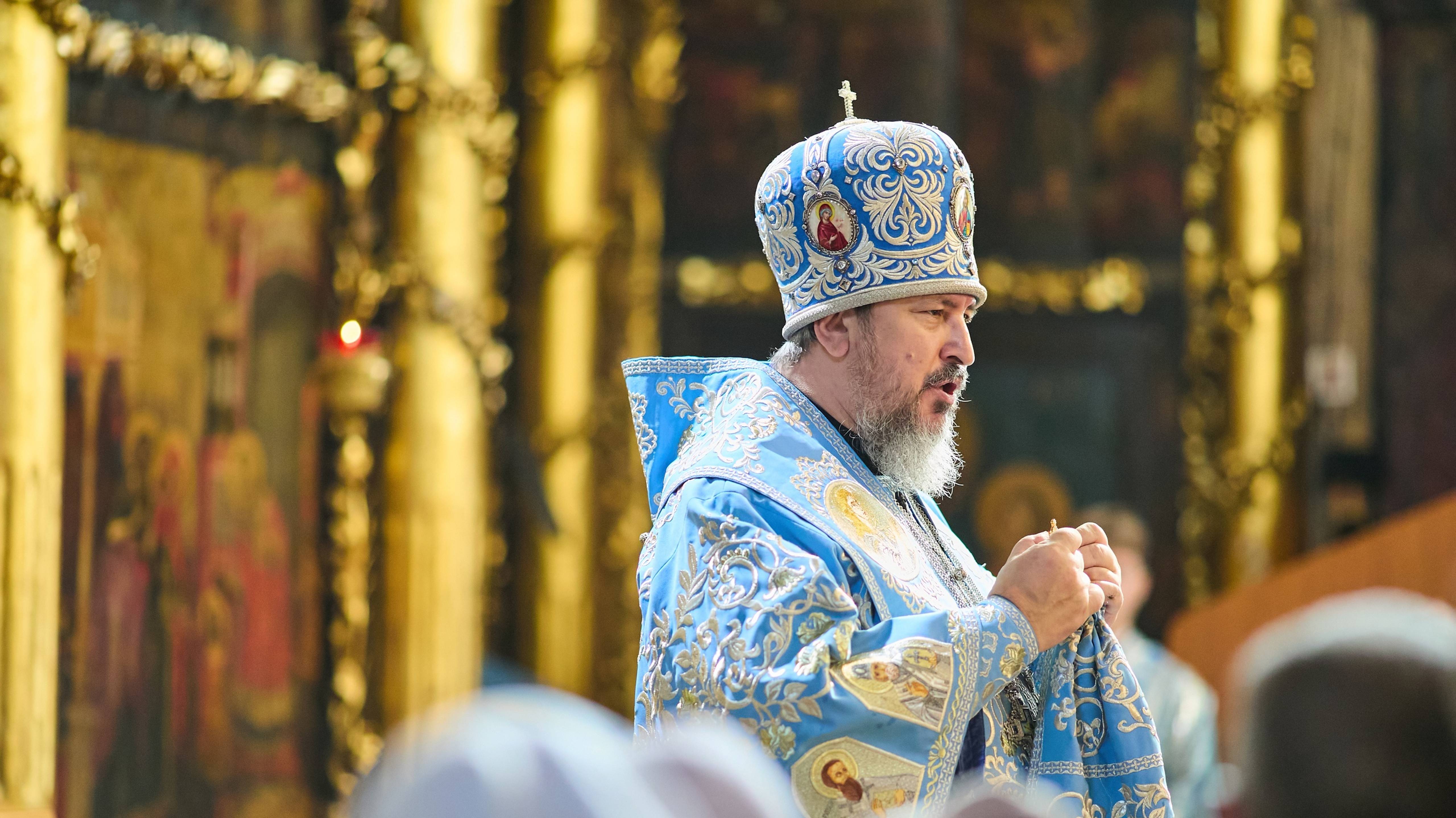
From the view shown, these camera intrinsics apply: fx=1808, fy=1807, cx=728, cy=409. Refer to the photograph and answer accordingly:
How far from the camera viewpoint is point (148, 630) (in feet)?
21.3

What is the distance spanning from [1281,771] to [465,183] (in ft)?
24.2

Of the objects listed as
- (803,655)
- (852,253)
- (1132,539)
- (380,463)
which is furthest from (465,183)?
(803,655)

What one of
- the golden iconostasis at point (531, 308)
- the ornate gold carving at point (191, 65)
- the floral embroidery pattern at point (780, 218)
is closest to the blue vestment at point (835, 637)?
the floral embroidery pattern at point (780, 218)

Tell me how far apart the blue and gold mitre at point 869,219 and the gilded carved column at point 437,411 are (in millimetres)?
4904

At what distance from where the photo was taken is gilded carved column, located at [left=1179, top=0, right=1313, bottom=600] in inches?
382

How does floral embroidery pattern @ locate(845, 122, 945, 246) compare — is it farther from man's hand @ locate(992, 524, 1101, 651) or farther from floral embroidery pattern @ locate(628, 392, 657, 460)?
man's hand @ locate(992, 524, 1101, 651)

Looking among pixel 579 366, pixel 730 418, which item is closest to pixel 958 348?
pixel 730 418

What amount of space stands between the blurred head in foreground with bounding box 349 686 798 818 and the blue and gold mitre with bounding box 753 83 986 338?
2.01 m

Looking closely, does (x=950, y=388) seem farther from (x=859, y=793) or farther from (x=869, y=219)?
(x=859, y=793)

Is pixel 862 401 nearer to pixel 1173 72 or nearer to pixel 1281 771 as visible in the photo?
pixel 1281 771

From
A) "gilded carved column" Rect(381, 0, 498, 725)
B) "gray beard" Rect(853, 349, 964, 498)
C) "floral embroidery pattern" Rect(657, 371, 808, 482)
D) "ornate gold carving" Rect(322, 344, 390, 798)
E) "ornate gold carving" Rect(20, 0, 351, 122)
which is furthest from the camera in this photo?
"gilded carved column" Rect(381, 0, 498, 725)

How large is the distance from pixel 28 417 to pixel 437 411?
270 cm

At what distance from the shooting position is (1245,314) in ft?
32.0

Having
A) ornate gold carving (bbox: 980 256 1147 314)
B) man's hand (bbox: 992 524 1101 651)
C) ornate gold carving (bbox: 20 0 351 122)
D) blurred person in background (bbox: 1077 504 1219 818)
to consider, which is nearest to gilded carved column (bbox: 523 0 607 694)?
ornate gold carving (bbox: 20 0 351 122)
